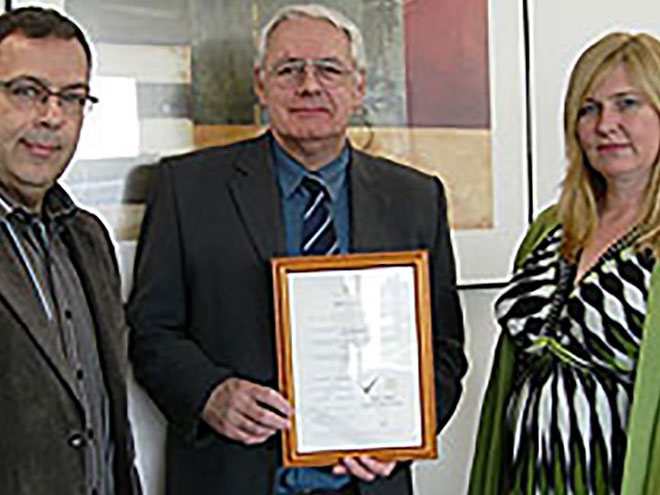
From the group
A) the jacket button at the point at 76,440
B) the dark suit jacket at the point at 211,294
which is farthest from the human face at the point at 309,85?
the jacket button at the point at 76,440

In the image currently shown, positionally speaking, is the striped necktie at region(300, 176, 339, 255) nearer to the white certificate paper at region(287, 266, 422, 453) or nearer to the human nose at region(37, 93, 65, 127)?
the white certificate paper at region(287, 266, 422, 453)

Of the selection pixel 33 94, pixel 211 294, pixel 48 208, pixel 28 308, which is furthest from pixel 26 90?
pixel 211 294

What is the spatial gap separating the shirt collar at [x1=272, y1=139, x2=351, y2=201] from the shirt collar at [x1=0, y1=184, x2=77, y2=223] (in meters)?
0.42

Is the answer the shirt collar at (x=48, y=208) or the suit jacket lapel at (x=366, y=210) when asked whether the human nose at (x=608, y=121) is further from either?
the shirt collar at (x=48, y=208)

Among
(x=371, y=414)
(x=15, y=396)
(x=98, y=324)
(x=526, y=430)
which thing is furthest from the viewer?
(x=526, y=430)

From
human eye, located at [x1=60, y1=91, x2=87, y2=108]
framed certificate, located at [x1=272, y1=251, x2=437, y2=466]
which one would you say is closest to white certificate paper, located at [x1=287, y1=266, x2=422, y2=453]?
framed certificate, located at [x1=272, y1=251, x2=437, y2=466]

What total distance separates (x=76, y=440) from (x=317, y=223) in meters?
0.62

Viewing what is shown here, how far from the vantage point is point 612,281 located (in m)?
1.91

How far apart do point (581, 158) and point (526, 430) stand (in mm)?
485

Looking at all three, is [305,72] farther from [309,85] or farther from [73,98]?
[73,98]

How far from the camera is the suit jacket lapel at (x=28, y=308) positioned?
1.49 meters

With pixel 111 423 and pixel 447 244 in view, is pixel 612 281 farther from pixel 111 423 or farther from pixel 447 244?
pixel 111 423

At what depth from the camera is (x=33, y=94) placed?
5.06 feet

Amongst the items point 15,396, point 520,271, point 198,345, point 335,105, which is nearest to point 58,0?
point 335,105
